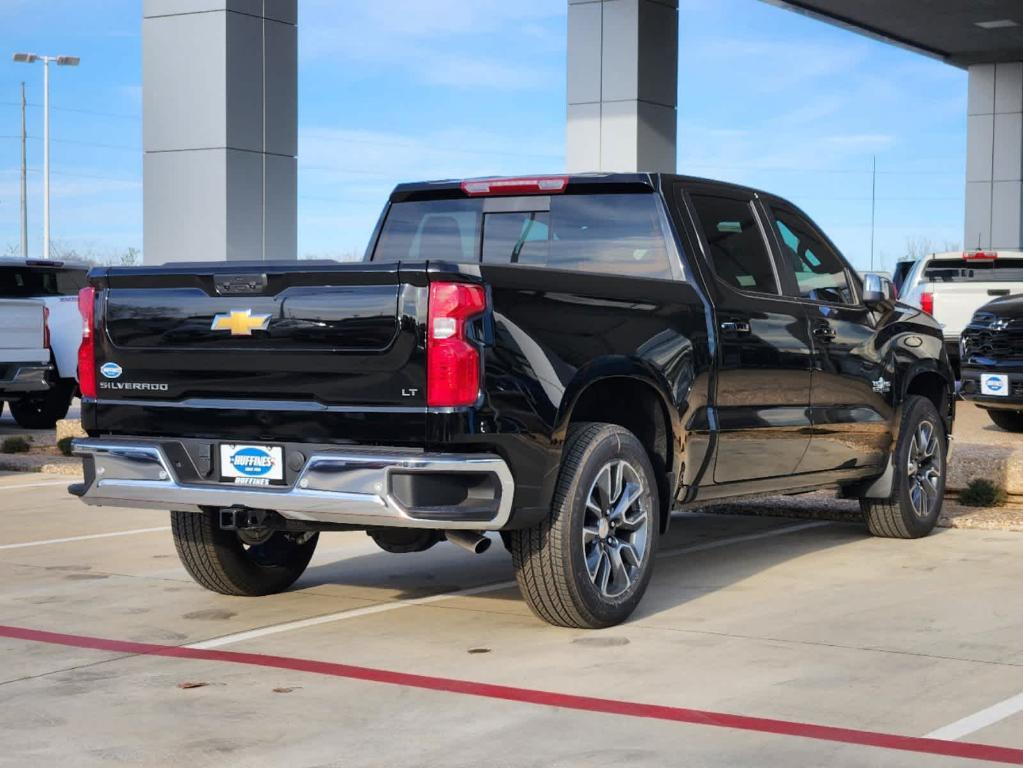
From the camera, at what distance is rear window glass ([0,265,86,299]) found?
17469mm

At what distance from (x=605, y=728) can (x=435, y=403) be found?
145cm

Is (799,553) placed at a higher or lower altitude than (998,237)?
lower

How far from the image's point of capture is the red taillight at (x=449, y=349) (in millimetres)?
5949

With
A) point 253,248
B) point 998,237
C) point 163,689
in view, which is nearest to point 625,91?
point 253,248

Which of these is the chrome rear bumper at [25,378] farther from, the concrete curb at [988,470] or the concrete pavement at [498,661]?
the concrete curb at [988,470]

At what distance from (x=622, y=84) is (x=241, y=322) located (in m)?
12.3

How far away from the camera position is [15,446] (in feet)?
48.1

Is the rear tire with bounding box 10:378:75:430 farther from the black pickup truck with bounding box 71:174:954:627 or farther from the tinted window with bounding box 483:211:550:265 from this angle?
the tinted window with bounding box 483:211:550:265

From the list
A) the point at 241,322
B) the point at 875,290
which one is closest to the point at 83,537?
the point at 241,322

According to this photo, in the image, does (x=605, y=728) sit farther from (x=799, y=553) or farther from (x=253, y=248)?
(x=253, y=248)

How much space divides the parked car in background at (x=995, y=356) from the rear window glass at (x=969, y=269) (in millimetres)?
3999

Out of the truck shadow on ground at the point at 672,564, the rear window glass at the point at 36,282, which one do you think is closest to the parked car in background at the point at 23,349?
the rear window glass at the point at 36,282

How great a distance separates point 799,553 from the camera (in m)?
8.99

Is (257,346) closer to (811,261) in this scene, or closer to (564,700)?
(564,700)
